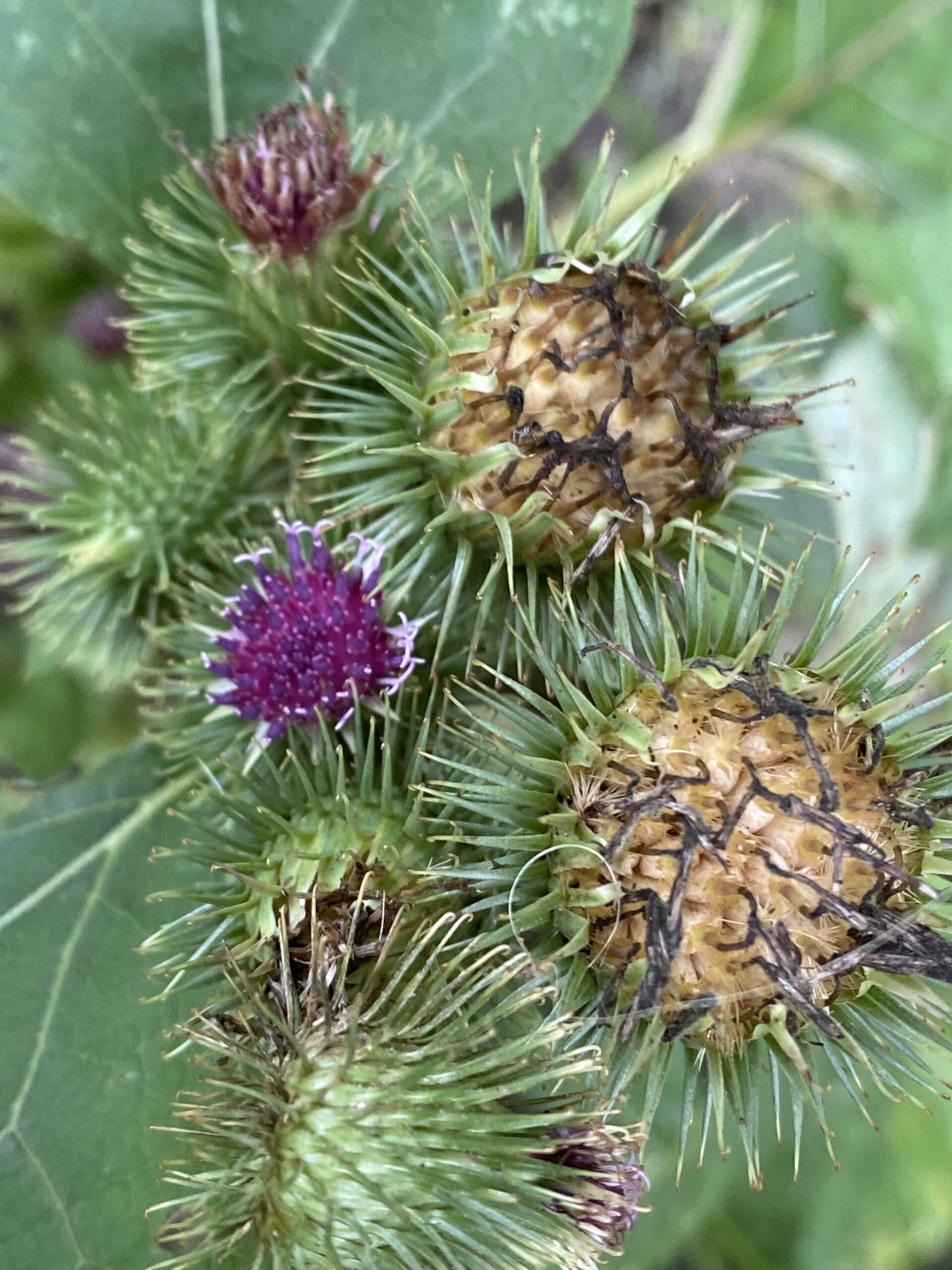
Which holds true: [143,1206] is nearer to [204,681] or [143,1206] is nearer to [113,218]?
[204,681]

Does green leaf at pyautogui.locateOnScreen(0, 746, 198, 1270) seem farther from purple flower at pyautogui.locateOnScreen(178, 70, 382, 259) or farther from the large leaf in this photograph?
the large leaf

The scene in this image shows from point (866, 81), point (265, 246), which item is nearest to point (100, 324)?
point (265, 246)

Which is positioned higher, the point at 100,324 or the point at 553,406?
the point at 100,324

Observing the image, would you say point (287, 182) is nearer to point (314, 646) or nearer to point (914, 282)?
point (314, 646)

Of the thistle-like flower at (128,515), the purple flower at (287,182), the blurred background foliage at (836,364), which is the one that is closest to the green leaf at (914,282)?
the blurred background foliage at (836,364)

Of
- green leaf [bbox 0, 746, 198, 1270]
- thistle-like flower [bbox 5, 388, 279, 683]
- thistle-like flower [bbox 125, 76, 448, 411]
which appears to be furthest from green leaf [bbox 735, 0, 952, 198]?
green leaf [bbox 0, 746, 198, 1270]

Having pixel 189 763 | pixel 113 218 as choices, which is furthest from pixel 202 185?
pixel 189 763
